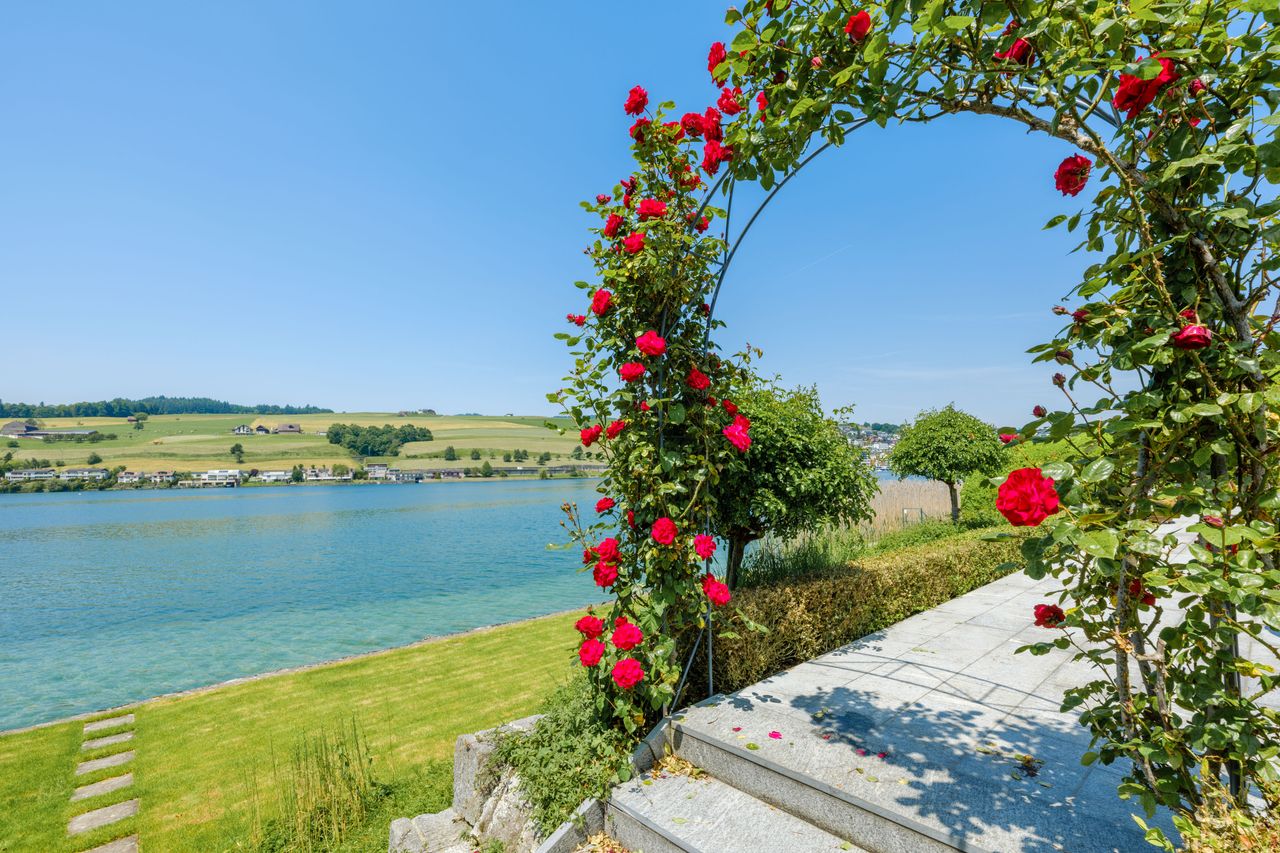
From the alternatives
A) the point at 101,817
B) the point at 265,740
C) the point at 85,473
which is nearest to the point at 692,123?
the point at 101,817

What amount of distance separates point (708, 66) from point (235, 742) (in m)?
8.46

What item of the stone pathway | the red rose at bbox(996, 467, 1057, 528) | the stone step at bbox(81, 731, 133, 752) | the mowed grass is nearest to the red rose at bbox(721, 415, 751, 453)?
the red rose at bbox(996, 467, 1057, 528)

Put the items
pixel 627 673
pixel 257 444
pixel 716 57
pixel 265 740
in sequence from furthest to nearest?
pixel 257 444 < pixel 265 740 < pixel 627 673 < pixel 716 57

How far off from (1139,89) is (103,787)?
9.26 m

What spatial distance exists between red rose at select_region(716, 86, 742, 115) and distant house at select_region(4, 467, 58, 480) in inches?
3519

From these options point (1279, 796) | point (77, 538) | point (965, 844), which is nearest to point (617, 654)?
point (965, 844)

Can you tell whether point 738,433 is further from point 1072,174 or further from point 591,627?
point 1072,174

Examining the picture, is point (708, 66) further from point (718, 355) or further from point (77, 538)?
point (77, 538)

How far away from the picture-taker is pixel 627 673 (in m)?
3.08

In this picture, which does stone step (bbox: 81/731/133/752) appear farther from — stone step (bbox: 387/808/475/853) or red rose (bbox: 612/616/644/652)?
red rose (bbox: 612/616/644/652)

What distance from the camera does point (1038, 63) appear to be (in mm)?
1878

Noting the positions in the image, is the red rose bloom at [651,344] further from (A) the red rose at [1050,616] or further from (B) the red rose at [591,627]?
(A) the red rose at [1050,616]

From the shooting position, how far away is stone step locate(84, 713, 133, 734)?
7.02m

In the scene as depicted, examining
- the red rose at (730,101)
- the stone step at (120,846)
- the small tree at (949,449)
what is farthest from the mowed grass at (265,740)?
the small tree at (949,449)
